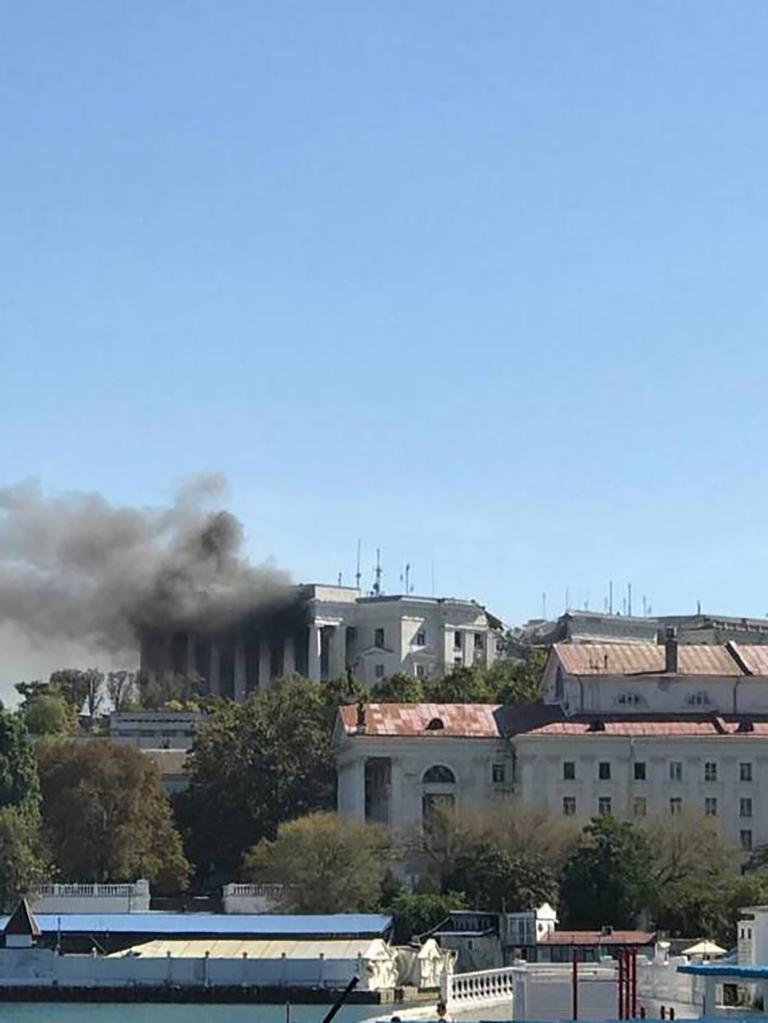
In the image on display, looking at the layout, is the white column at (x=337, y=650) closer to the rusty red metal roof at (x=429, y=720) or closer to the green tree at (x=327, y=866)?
the rusty red metal roof at (x=429, y=720)

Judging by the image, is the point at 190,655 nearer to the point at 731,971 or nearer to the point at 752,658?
the point at 752,658

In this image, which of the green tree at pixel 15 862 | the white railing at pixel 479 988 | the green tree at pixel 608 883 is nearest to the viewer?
the white railing at pixel 479 988

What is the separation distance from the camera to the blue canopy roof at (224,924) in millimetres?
87312

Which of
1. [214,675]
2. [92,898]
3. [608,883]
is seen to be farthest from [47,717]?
[608,883]

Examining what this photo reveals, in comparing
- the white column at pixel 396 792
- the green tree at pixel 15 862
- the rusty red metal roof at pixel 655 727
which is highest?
the rusty red metal roof at pixel 655 727

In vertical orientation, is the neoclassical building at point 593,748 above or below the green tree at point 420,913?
above

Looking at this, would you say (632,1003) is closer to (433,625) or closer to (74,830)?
(74,830)

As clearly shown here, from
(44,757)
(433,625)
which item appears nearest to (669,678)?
(44,757)

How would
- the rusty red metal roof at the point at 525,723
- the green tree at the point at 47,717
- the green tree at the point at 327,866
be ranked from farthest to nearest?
the green tree at the point at 47,717, the rusty red metal roof at the point at 525,723, the green tree at the point at 327,866

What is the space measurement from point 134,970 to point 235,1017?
9.31 m

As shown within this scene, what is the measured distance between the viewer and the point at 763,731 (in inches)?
→ 4161

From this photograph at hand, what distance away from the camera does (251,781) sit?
112188 mm

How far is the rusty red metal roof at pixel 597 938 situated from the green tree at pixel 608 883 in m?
4.32

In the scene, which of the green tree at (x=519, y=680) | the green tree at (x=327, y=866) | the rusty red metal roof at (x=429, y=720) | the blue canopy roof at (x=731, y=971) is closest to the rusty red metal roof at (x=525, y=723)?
the rusty red metal roof at (x=429, y=720)
